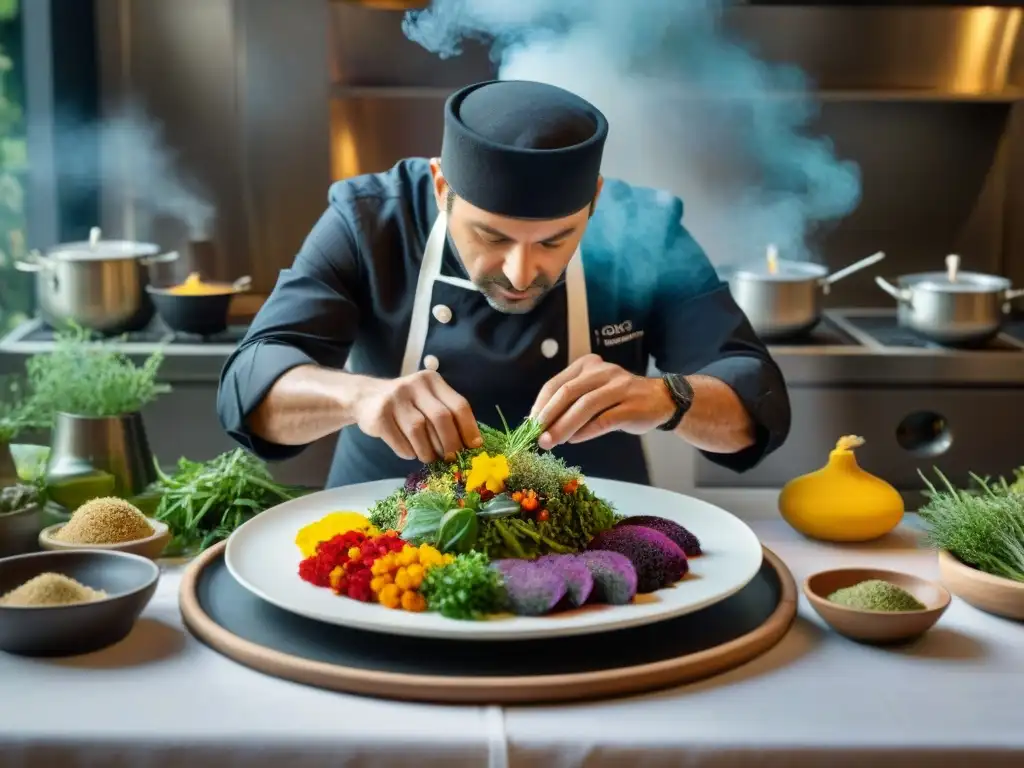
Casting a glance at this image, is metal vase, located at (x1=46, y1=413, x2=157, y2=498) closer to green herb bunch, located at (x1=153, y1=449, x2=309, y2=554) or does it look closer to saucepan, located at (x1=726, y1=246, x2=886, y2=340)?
green herb bunch, located at (x1=153, y1=449, x2=309, y2=554)

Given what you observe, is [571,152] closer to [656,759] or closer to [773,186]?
[656,759]

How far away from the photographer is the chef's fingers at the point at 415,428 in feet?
6.32

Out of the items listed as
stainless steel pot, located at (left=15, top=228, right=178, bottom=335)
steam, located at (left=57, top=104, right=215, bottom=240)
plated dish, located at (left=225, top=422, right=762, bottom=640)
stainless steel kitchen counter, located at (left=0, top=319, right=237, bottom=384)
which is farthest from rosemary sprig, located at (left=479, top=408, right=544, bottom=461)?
steam, located at (left=57, top=104, right=215, bottom=240)

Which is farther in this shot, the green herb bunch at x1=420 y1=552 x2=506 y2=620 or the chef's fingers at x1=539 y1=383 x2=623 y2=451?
the chef's fingers at x1=539 y1=383 x2=623 y2=451

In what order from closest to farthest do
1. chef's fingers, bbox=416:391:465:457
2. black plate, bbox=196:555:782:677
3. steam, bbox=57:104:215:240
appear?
1. black plate, bbox=196:555:782:677
2. chef's fingers, bbox=416:391:465:457
3. steam, bbox=57:104:215:240

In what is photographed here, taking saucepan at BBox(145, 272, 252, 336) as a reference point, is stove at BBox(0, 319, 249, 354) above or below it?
below

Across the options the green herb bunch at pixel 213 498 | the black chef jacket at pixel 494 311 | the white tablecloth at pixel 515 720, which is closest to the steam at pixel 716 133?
the black chef jacket at pixel 494 311

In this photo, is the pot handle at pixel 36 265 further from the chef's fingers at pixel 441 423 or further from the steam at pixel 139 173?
the chef's fingers at pixel 441 423

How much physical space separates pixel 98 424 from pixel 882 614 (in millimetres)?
1222

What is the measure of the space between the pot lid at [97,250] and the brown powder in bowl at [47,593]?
209 cm

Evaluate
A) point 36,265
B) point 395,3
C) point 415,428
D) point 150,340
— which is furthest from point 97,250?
point 415,428

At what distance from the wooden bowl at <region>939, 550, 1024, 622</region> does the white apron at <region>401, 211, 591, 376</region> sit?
93 cm

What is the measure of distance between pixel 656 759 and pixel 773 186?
309cm

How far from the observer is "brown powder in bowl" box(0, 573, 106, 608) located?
160 cm
